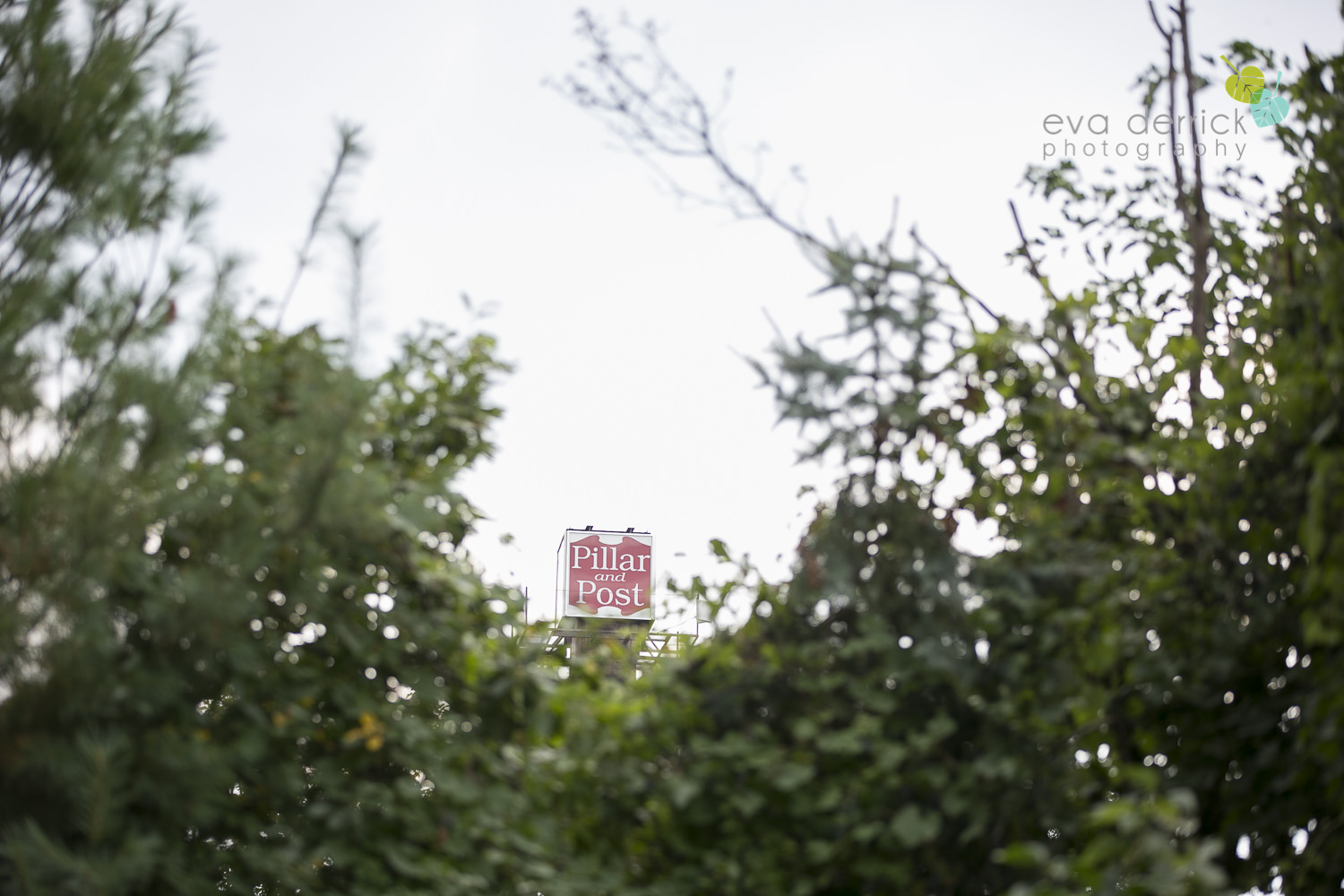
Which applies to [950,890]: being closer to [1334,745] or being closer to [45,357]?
[1334,745]

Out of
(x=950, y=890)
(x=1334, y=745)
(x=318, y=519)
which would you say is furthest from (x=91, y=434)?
(x=1334, y=745)

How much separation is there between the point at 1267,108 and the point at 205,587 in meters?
3.26

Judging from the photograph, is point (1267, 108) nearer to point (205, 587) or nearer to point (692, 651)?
point (692, 651)

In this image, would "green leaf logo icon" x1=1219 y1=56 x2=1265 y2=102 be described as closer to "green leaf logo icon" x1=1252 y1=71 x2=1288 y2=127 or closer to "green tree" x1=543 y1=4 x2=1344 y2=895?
"green leaf logo icon" x1=1252 y1=71 x2=1288 y2=127

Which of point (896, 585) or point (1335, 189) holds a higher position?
point (1335, 189)

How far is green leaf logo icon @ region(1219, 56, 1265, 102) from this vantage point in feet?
10.6

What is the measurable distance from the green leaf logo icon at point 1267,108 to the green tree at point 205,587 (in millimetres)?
2524

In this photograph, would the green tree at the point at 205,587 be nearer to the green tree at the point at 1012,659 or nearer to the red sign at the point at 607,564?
the green tree at the point at 1012,659

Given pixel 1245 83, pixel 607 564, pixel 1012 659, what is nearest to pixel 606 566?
pixel 607 564

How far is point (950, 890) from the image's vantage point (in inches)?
78.7

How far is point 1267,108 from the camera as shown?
128 inches

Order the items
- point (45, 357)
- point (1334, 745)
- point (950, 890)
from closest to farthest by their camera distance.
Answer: point (1334, 745) → point (950, 890) → point (45, 357)

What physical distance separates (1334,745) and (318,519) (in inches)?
72.3

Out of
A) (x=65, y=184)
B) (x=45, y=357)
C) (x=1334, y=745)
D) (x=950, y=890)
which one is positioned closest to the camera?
(x=1334, y=745)
